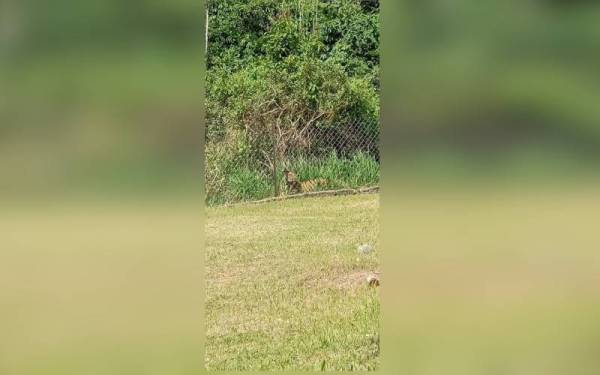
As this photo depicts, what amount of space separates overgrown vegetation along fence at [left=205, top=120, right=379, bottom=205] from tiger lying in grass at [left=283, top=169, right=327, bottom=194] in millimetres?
12

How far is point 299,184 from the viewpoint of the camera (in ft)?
18.4

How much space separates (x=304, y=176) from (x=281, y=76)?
30.6 inches

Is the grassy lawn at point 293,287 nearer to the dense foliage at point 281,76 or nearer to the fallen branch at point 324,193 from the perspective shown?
the fallen branch at point 324,193

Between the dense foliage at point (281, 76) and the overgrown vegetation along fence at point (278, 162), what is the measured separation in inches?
0.4

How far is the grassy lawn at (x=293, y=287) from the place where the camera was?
3580mm
